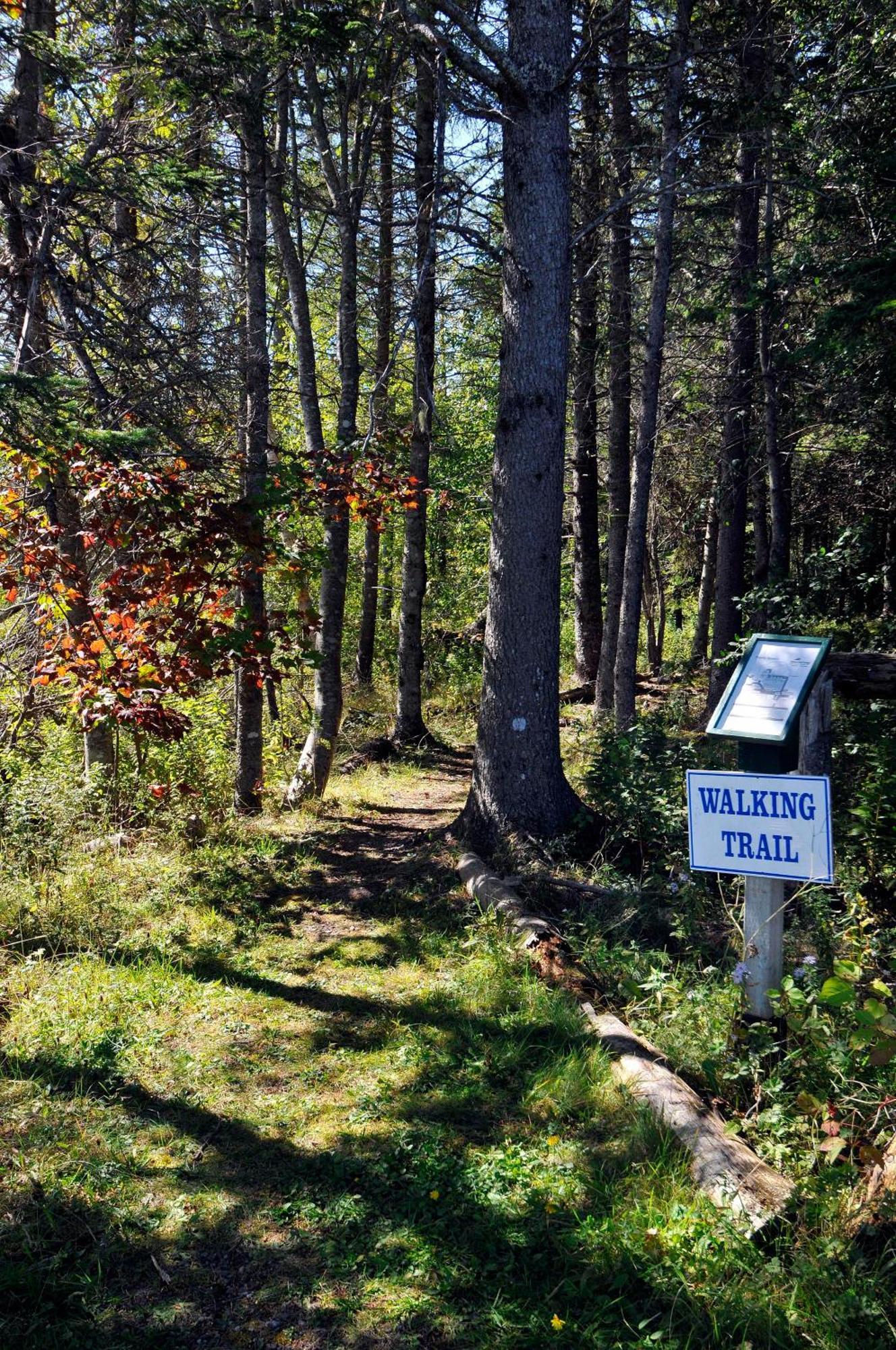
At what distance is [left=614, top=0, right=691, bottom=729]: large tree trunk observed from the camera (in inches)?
364

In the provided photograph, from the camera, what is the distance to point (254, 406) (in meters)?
8.30

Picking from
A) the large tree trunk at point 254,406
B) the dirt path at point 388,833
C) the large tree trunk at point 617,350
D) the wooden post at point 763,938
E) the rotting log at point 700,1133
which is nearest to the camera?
the rotting log at point 700,1133

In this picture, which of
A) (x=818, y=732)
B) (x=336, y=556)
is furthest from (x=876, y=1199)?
(x=336, y=556)

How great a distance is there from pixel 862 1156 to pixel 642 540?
26.0 feet

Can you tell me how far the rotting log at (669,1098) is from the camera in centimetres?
299

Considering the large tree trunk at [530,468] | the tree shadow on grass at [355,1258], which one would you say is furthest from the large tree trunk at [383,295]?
the tree shadow on grass at [355,1258]

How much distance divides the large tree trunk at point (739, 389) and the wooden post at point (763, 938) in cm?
698

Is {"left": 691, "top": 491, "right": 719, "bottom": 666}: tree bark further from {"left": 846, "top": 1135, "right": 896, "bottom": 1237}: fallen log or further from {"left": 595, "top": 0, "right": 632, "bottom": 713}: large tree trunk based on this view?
{"left": 846, "top": 1135, "right": 896, "bottom": 1237}: fallen log

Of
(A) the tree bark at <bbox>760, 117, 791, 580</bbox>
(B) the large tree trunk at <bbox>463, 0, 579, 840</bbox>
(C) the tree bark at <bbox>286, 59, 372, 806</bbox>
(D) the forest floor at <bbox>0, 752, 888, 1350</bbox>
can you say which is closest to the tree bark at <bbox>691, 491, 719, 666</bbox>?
(A) the tree bark at <bbox>760, 117, 791, 580</bbox>

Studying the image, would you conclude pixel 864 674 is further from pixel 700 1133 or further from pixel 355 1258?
pixel 355 1258

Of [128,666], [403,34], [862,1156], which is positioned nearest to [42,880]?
[128,666]

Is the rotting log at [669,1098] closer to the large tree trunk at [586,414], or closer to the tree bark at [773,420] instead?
the tree bark at [773,420]

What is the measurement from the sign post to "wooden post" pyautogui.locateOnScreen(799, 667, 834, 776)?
1875 mm

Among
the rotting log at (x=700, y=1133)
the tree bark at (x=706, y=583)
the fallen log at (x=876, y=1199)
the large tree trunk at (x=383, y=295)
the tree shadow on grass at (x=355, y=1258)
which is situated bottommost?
the tree shadow on grass at (x=355, y=1258)
